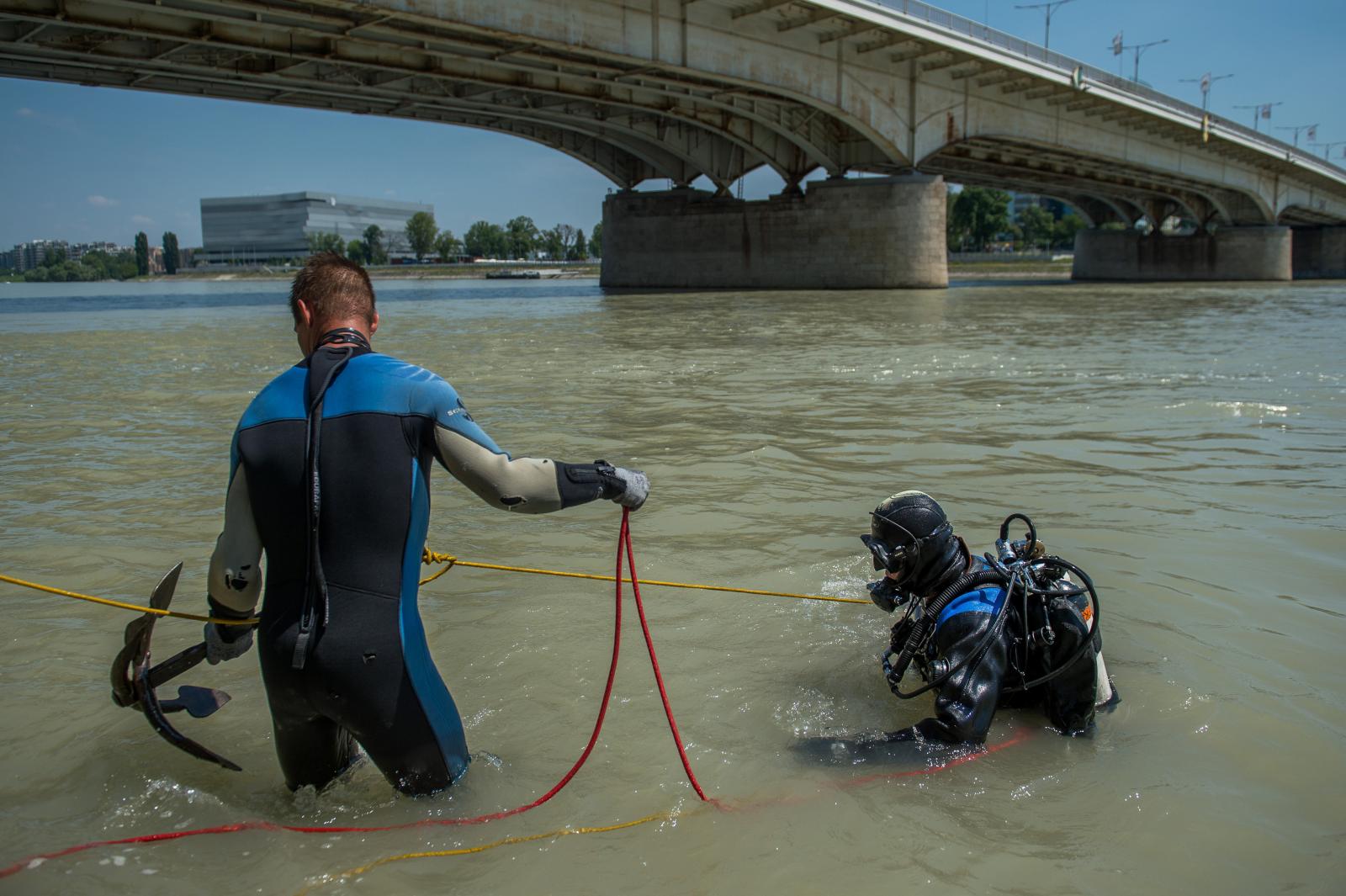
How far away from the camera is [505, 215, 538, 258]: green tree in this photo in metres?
157

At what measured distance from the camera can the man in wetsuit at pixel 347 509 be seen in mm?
2637

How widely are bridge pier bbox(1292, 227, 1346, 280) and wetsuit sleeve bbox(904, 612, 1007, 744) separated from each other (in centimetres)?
8564

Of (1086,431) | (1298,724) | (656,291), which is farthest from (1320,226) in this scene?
(1298,724)

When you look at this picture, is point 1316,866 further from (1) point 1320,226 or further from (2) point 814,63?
(1) point 1320,226

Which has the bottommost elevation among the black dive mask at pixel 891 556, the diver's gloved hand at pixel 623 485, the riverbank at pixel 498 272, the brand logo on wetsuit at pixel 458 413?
the black dive mask at pixel 891 556

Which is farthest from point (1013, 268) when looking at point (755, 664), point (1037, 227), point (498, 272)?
point (755, 664)

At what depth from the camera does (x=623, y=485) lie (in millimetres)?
2943

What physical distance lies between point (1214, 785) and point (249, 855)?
10.4 feet

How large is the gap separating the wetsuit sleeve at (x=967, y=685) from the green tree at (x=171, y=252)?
610 ft

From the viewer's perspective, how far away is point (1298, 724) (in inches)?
146

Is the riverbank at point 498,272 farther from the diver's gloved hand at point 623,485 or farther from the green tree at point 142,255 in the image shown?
the diver's gloved hand at point 623,485

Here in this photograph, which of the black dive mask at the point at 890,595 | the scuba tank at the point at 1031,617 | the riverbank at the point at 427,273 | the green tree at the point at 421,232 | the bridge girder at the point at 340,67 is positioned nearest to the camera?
the scuba tank at the point at 1031,617

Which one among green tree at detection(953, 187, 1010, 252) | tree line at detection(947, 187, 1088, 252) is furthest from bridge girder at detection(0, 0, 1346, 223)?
tree line at detection(947, 187, 1088, 252)

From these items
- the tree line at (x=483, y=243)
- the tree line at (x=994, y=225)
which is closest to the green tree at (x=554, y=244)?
the tree line at (x=483, y=243)
